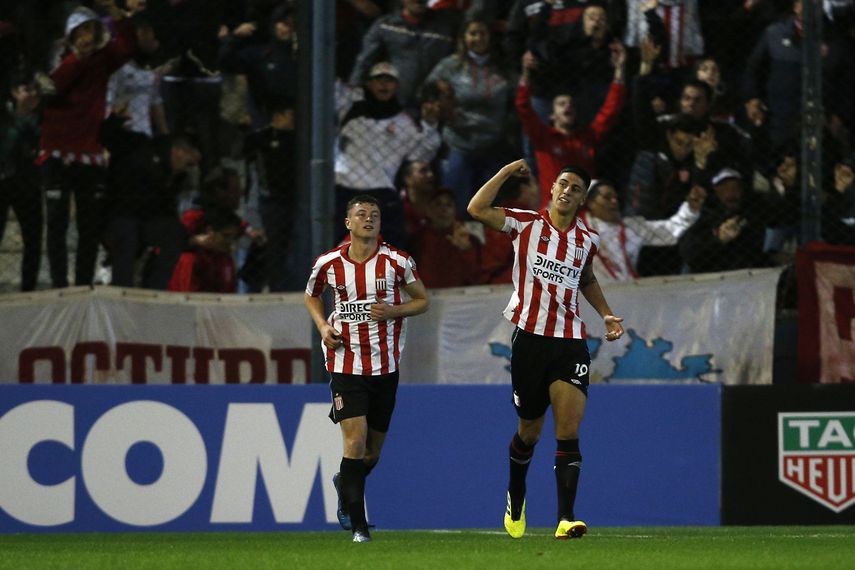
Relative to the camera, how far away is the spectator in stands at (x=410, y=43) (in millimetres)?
10383

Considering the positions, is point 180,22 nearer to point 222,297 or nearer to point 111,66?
point 111,66

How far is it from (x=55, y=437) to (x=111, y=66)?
8.65 feet

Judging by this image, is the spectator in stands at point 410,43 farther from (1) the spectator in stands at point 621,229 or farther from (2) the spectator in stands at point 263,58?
(1) the spectator in stands at point 621,229

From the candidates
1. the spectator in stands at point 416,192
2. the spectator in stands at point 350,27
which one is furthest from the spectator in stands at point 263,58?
the spectator in stands at point 416,192

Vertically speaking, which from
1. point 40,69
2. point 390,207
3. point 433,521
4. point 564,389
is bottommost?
point 433,521

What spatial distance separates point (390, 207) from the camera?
9.98m

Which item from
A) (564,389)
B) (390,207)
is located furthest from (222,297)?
(564,389)

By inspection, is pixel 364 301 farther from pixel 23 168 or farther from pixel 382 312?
pixel 23 168

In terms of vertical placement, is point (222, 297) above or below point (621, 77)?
below

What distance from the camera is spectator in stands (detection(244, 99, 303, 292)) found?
31.7 feet

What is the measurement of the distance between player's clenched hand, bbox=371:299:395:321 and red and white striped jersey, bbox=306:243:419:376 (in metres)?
0.06

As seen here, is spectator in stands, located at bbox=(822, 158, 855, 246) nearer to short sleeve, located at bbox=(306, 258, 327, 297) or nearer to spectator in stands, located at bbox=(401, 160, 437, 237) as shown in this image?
spectator in stands, located at bbox=(401, 160, 437, 237)

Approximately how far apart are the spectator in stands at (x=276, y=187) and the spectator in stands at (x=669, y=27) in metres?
2.52

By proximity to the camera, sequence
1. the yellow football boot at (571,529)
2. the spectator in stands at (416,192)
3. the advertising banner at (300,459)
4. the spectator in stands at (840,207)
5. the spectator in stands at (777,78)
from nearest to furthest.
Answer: the yellow football boot at (571,529) → the advertising banner at (300,459) → the spectator in stands at (840,207) → the spectator in stands at (416,192) → the spectator in stands at (777,78)
